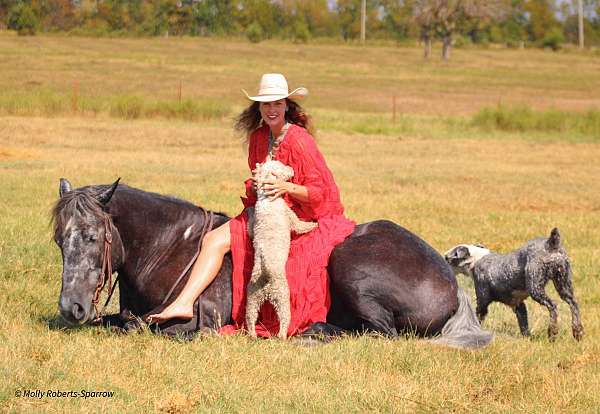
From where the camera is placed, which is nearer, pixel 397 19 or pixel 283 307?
pixel 283 307

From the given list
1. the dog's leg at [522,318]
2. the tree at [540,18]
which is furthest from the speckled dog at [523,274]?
the tree at [540,18]

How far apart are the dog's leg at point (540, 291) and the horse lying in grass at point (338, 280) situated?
0.91 meters

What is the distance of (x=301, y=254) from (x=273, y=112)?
1.01 meters

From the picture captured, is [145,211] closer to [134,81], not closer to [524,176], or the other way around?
[524,176]

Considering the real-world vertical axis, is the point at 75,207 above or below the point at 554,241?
above

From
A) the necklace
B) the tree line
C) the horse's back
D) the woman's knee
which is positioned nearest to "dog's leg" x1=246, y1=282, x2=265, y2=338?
the woman's knee

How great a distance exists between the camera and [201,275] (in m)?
6.66

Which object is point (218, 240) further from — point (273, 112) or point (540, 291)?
point (540, 291)

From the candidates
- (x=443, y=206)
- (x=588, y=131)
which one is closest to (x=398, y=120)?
(x=588, y=131)

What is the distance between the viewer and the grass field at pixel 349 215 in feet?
18.1

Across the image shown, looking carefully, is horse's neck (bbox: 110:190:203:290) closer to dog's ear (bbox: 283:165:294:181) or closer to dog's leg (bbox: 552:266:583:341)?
dog's ear (bbox: 283:165:294:181)

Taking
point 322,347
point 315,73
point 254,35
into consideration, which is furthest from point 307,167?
point 254,35

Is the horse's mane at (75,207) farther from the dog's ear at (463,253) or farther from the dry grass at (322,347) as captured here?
the dog's ear at (463,253)

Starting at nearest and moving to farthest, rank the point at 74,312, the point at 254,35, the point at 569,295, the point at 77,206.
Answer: the point at 74,312, the point at 77,206, the point at 569,295, the point at 254,35
